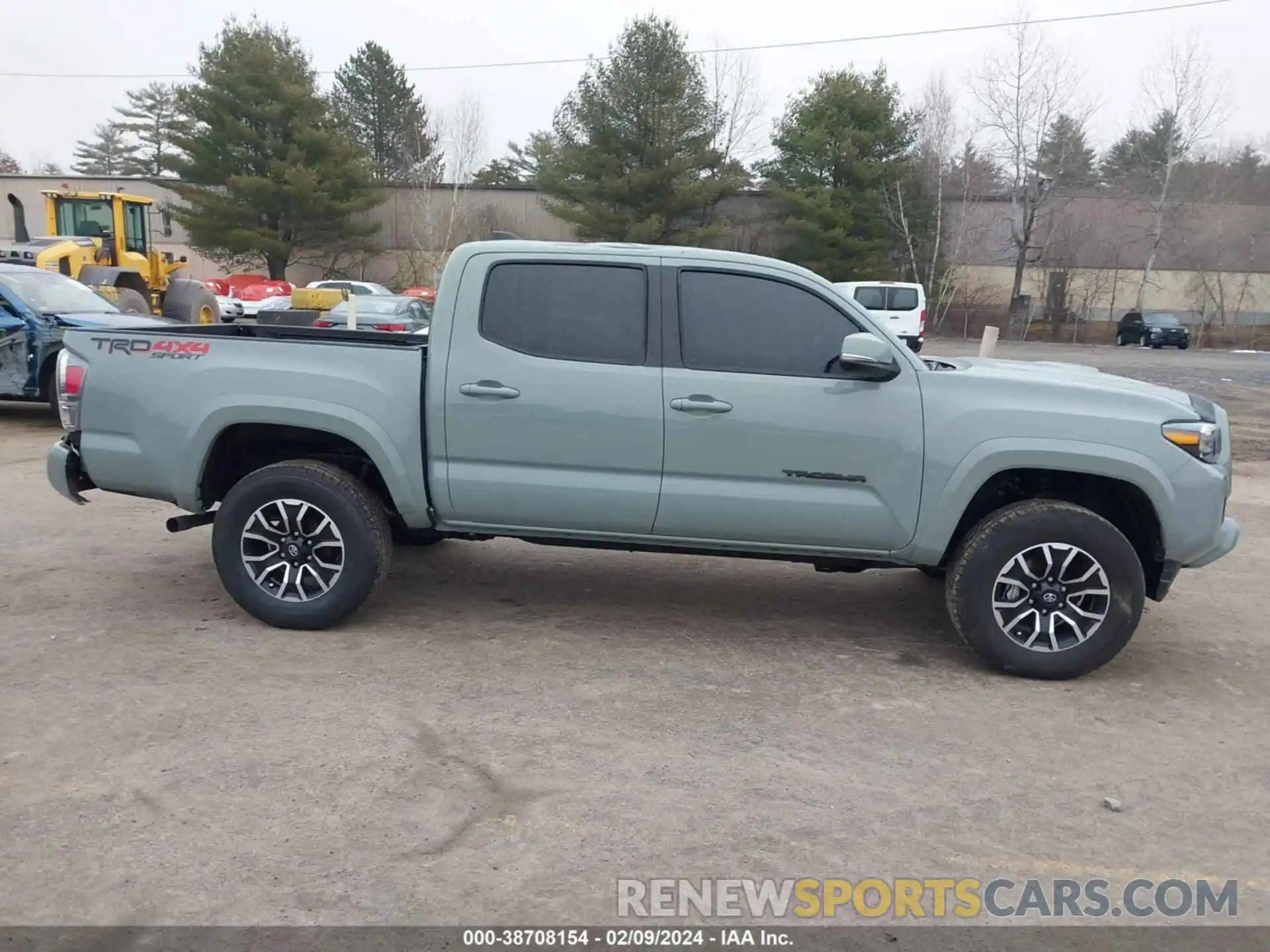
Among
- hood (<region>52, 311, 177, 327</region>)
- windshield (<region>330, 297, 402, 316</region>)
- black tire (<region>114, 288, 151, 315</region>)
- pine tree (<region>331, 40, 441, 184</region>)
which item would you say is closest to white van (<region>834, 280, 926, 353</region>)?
windshield (<region>330, 297, 402, 316</region>)

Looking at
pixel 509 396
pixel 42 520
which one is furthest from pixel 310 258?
pixel 509 396

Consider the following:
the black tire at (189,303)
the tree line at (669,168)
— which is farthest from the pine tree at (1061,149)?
the black tire at (189,303)

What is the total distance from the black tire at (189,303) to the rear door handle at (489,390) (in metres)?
13.9

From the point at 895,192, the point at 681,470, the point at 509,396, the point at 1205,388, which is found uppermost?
the point at 895,192

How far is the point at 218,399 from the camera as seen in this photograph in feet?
17.0

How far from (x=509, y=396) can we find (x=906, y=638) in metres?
2.42

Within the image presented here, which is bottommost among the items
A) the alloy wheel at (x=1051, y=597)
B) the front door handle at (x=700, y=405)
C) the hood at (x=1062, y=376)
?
the alloy wheel at (x=1051, y=597)

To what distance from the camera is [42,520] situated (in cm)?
758

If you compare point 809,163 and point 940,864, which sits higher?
point 809,163

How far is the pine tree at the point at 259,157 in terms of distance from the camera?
1613 inches

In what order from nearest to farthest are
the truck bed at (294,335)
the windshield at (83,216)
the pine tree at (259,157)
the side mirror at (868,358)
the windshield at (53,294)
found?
the side mirror at (868,358) < the truck bed at (294,335) < the windshield at (53,294) < the windshield at (83,216) < the pine tree at (259,157)

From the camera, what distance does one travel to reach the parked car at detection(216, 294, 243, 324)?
103ft
